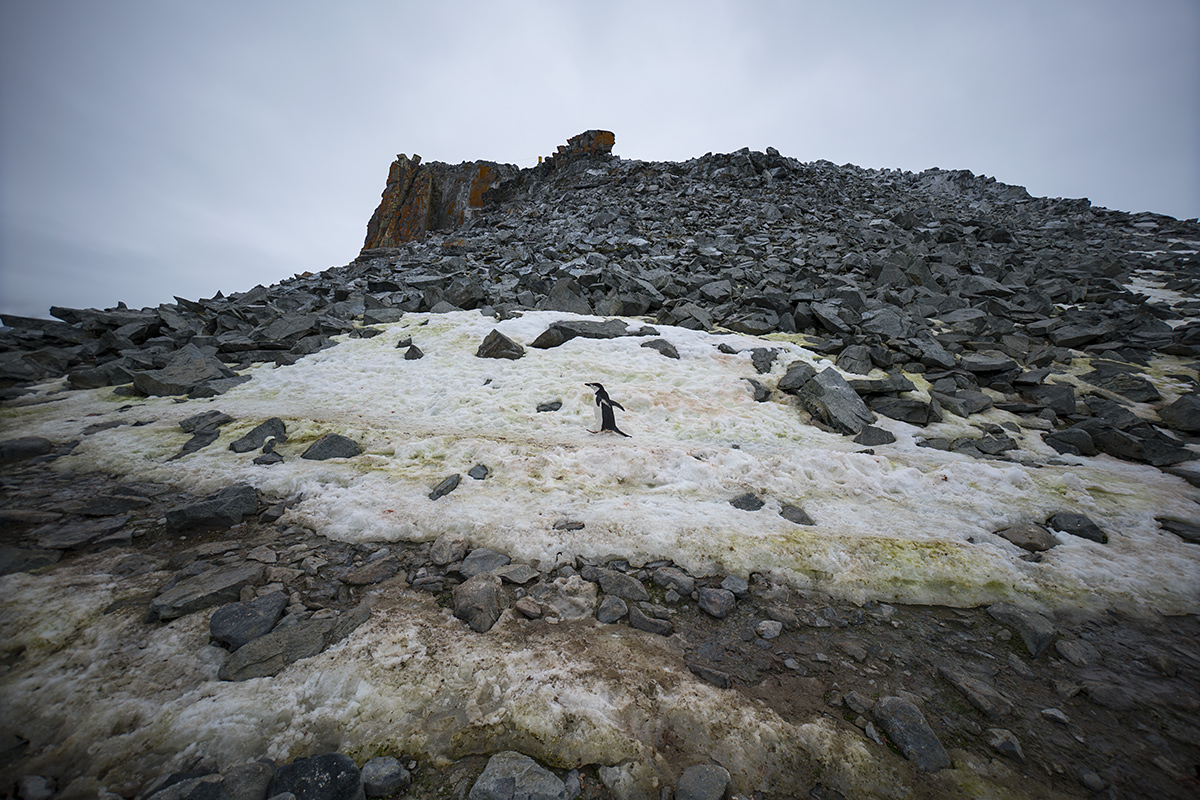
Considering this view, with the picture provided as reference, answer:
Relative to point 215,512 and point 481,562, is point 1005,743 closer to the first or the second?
point 481,562

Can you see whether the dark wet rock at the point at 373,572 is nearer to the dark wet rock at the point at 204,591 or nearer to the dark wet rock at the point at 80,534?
the dark wet rock at the point at 204,591

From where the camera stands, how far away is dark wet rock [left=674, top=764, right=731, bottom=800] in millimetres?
2783

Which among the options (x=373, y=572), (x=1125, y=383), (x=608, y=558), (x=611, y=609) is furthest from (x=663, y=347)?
(x=1125, y=383)

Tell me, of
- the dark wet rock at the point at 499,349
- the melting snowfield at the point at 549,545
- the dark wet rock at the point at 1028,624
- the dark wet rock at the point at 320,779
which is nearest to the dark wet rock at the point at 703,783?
the melting snowfield at the point at 549,545

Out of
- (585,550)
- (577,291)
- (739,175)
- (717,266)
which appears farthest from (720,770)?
(739,175)

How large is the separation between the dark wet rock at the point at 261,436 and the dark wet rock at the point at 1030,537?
11.5 metres

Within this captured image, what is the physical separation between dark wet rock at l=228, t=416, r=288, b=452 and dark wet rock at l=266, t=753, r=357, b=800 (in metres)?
Answer: 6.68

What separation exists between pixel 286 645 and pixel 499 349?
9.34 metres

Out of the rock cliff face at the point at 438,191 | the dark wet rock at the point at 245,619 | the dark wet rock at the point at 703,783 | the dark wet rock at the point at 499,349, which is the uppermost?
the rock cliff face at the point at 438,191

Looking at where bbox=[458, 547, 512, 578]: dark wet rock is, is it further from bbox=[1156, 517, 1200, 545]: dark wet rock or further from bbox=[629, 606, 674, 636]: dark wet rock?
bbox=[1156, 517, 1200, 545]: dark wet rock

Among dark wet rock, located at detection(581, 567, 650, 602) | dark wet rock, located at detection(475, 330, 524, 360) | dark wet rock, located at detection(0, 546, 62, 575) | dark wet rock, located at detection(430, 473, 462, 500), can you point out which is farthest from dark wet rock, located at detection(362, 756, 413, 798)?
dark wet rock, located at detection(475, 330, 524, 360)

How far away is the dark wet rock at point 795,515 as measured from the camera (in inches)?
236

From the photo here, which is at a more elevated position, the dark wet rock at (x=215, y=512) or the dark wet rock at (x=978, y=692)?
the dark wet rock at (x=215, y=512)

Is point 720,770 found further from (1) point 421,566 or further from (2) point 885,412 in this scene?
(2) point 885,412
